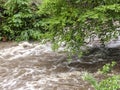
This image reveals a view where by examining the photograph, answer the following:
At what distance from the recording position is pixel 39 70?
7430 millimetres

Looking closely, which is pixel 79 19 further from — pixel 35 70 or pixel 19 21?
pixel 19 21

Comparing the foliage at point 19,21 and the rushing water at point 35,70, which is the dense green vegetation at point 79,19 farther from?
the foliage at point 19,21

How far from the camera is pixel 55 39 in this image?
24.6 feet

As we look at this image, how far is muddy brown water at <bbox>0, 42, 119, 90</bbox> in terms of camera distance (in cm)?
655

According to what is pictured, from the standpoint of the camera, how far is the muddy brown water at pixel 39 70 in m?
6.55

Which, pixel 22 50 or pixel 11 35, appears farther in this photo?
pixel 11 35

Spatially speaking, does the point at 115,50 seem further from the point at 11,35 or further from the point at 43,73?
the point at 11,35

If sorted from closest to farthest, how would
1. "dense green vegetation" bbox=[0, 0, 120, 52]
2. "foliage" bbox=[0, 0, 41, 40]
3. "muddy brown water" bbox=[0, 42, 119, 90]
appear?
1. "muddy brown water" bbox=[0, 42, 119, 90]
2. "dense green vegetation" bbox=[0, 0, 120, 52]
3. "foliage" bbox=[0, 0, 41, 40]

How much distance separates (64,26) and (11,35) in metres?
3.52

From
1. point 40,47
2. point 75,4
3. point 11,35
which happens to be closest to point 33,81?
point 75,4

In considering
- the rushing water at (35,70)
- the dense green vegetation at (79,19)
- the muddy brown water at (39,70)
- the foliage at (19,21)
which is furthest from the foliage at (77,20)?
the foliage at (19,21)

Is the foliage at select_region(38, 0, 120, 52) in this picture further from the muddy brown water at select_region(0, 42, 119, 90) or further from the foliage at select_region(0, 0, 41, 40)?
the foliage at select_region(0, 0, 41, 40)

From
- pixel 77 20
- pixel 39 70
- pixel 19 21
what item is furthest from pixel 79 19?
pixel 19 21

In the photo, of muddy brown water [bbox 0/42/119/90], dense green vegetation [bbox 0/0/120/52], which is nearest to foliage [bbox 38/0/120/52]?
dense green vegetation [bbox 0/0/120/52]
